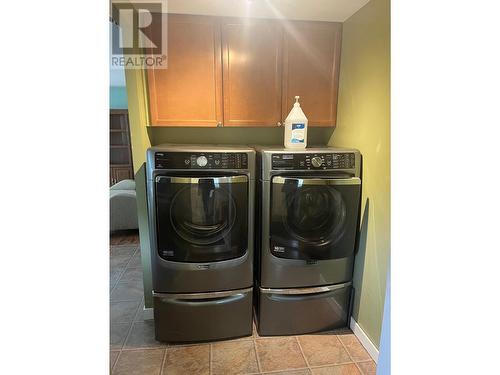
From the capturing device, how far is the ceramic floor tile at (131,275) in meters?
2.41

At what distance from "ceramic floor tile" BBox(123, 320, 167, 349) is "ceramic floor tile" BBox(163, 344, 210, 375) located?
0.38 feet

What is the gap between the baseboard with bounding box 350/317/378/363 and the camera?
5.14 ft

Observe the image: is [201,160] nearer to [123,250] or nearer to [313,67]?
[313,67]

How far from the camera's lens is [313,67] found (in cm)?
190

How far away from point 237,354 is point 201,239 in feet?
2.40

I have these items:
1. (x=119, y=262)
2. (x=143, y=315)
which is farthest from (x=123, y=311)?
(x=119, y=262)

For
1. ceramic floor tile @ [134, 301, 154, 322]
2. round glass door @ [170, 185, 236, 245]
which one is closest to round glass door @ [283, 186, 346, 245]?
round glass door @ [170, 185, 236, 245]

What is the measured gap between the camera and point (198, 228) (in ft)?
5.17

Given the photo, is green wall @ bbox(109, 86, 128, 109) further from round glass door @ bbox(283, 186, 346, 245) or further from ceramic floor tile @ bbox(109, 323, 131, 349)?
round glass door @ bbox(283, 186, 346, 245)

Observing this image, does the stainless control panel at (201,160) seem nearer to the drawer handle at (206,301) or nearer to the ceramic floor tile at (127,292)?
the drawer handle at (206,301)

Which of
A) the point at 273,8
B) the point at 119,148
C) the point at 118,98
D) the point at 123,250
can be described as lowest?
the point at 123,250

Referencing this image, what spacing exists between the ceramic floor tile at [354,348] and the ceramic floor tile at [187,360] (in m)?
0.86
